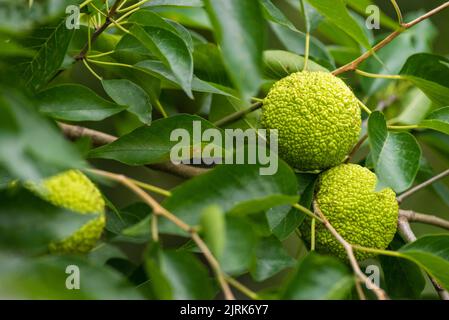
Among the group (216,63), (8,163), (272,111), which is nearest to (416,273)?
(272,111)

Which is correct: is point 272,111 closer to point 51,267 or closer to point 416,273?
point 416,273

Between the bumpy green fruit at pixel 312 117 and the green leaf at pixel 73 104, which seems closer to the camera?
the green leaf at pixel 73 104

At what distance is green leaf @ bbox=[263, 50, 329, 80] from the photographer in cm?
129

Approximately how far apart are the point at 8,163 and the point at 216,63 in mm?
704

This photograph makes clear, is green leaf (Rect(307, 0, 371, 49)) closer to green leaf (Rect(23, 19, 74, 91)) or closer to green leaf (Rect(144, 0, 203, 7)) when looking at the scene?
green leaf (Rect(144, 0, 203, 7))

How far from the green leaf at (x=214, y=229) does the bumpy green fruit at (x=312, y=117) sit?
1.30 ft

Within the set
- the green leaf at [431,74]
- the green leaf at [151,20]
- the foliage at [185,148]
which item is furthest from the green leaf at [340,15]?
the green leaf at [151,20]

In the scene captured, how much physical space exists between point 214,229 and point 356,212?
44 cm

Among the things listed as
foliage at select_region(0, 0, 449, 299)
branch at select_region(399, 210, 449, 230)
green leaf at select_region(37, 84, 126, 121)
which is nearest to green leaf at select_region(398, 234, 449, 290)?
foliage at select_region(0, 0, 449, 299)

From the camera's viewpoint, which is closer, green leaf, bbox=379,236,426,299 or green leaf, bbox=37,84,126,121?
green leaf, bbox=37,84,126,121

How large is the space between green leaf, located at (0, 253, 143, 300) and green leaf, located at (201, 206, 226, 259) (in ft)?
0.37

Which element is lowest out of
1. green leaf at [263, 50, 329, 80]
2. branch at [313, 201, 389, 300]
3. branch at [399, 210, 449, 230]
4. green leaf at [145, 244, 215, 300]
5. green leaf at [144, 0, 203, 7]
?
branch at [399, 210, 449, 230]

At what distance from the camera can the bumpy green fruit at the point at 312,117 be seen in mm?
1092

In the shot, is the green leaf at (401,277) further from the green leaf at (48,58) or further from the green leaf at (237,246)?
the green leaf at (48,58)
